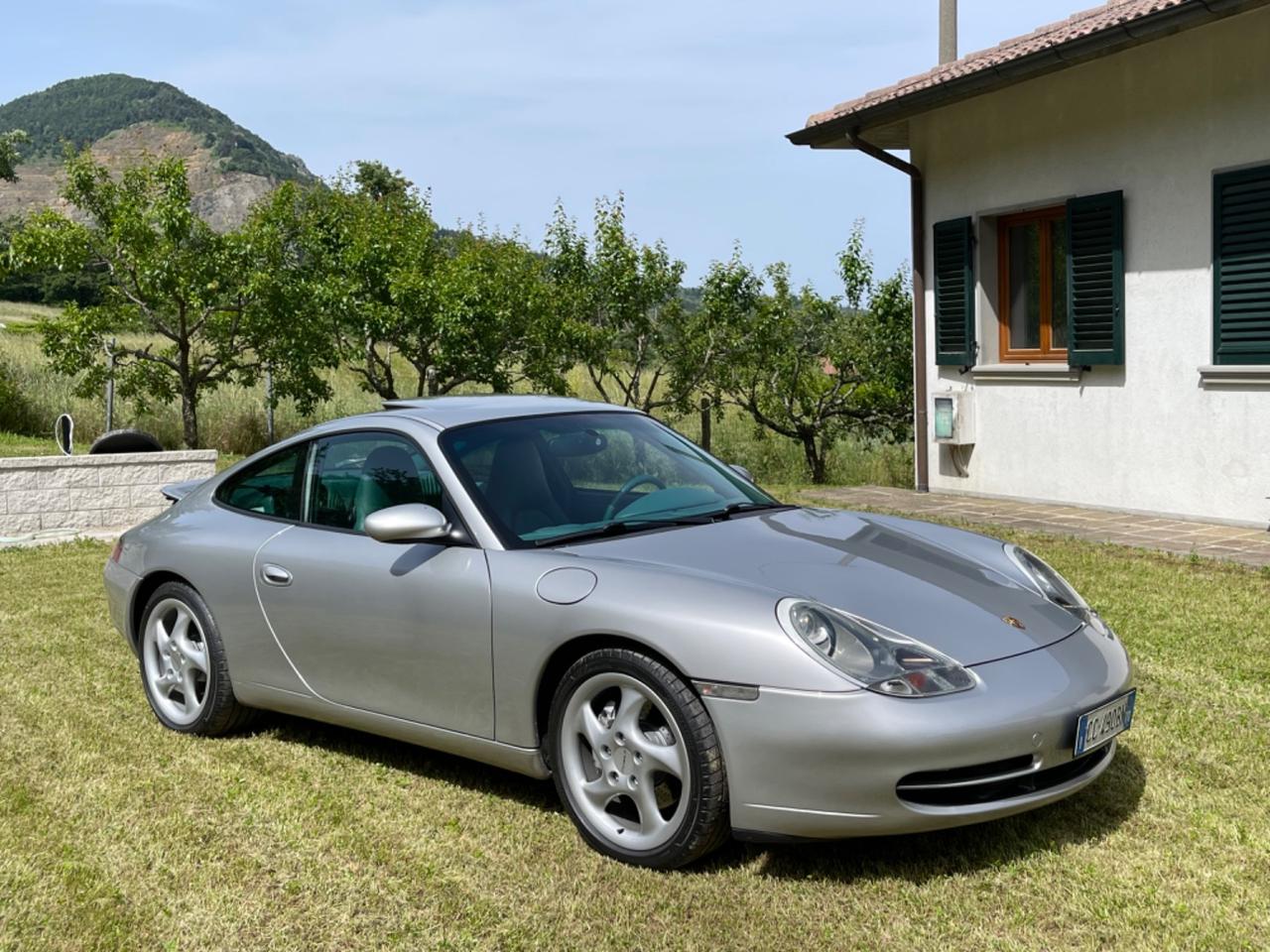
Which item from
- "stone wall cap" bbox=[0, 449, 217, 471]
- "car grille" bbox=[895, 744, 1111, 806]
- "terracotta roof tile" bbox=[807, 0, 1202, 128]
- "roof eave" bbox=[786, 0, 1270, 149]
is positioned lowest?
"car grille" bbox=[895, 744, 1111, 806]

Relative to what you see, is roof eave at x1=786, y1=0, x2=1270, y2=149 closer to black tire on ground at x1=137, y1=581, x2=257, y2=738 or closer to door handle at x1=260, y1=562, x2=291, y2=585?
door handle at x1=260, y1=562, x2=291, y2=585

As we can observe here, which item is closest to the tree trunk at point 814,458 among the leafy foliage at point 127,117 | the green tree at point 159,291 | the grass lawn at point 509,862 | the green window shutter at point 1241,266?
the green tree at point 159,291

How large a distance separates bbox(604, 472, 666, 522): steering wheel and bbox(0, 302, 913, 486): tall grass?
1063cm

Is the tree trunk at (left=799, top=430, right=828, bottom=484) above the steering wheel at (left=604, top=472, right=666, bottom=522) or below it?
below

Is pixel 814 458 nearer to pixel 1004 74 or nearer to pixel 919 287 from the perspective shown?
pixel 919 287

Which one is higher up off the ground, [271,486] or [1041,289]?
[1041,289]

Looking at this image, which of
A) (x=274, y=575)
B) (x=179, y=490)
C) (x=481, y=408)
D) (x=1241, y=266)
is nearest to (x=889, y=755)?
(x=481, y=408)

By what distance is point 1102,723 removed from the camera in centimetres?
374

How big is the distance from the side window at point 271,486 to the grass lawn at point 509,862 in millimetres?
936

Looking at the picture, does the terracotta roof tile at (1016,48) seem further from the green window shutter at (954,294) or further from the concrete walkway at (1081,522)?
the concrete walkway at (1081,522)

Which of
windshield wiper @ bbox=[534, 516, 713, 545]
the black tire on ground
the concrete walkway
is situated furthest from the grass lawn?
the concrete walkway

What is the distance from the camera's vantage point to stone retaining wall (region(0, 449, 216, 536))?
Result: 38.5 ft

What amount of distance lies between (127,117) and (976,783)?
138202 mm

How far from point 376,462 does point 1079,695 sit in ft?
8.46
